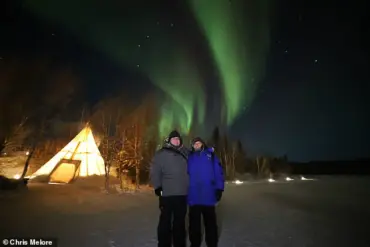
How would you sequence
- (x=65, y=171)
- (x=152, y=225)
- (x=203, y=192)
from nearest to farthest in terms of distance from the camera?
(x=203, y=192) → (x=152, y=225) → (x=65, y=171)

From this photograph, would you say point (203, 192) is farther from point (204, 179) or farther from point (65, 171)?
point (65, 171)

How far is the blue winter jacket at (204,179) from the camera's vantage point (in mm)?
5207

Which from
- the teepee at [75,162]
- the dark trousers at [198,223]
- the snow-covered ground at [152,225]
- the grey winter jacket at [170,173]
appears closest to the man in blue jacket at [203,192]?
the dark trousers at [198,223]

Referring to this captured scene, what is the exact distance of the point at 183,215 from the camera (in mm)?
5043

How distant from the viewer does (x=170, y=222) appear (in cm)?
505

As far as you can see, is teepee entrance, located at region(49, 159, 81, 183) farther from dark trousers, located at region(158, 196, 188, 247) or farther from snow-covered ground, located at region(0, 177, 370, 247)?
dark trousers, located at region(158, 196, 188, 247)

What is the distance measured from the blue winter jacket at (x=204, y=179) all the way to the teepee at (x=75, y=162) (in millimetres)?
18139

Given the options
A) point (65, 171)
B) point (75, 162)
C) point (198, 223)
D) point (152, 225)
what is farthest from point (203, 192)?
point (75, 162)

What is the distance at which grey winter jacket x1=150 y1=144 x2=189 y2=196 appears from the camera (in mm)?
4980

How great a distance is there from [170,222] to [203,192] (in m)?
0.68

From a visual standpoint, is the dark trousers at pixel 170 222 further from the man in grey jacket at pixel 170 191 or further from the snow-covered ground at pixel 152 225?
the snow-covered ground at pixel 152 225

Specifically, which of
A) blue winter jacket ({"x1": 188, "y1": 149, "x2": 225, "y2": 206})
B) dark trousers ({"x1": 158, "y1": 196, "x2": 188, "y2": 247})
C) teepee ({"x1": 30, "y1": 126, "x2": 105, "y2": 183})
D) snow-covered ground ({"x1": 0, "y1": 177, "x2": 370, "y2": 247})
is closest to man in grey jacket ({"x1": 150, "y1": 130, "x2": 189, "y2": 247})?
dark trousers ({"x1": 158, "y1": 196, "x2": 188, "y2": 247})

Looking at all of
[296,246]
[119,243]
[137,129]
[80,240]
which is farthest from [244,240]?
[137,129]

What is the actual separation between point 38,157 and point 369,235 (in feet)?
91.9
